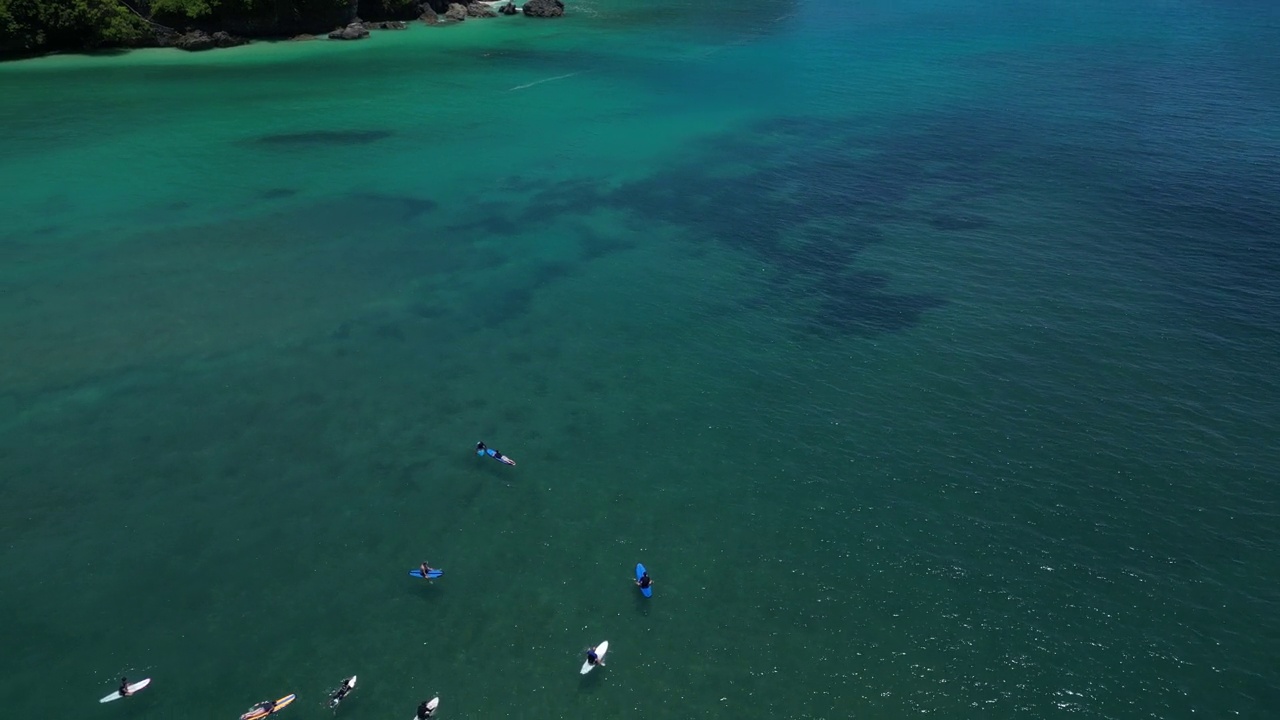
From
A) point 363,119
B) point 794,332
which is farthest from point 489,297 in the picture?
point 363,119

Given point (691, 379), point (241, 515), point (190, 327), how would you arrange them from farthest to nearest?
point (190, 327)
point (691, 379)
point (241, 515)

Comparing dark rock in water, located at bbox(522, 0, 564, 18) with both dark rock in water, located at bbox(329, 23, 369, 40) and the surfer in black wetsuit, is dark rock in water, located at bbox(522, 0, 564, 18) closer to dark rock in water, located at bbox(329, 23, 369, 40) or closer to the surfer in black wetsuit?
dark rock in water, located at bbox(329, 23, 369, 40)

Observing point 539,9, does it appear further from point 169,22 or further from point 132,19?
point 132,19

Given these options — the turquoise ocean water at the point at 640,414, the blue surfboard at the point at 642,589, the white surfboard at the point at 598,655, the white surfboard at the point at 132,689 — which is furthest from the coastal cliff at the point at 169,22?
the white surfboard at the point at 598,655

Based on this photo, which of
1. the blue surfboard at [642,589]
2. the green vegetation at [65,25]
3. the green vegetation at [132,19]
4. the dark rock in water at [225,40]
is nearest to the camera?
the blue surfboard at [642,589]

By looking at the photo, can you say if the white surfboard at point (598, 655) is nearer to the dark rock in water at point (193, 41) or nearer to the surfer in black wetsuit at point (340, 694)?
the surfer in black wetsuit at point (340, 694)

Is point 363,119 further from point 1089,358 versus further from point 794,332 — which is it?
point 1089,358

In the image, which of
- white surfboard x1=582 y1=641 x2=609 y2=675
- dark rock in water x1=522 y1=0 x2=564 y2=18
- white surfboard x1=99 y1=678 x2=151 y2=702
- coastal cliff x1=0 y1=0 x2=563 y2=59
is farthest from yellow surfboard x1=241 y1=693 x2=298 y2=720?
dark rock in water x1=522 y1=0 x2=564 y2=18
